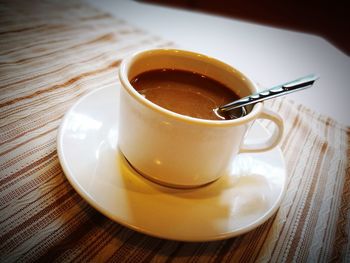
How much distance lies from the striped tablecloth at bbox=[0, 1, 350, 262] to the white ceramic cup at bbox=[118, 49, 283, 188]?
98 millimetres

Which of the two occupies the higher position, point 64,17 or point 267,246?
point 64,17

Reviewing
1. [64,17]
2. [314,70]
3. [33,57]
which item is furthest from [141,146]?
[314,70]

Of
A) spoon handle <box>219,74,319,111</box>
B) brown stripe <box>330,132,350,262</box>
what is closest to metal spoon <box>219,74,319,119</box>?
spoon handle <box>219,74,319,111</box>

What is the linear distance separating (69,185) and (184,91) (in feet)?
0.96

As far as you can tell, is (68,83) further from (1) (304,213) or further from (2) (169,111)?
(1) (304,213)

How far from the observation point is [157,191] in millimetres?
413

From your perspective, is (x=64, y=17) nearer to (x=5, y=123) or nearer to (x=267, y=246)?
(x=5, y=123)

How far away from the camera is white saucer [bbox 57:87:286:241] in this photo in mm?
359

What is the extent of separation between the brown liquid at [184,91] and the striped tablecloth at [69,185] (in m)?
0.19

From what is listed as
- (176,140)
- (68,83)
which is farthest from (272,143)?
(68,83)

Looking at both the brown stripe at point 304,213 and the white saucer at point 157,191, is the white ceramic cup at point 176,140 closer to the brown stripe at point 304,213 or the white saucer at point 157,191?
the white saucer at point 157,191

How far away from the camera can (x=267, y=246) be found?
0.41m

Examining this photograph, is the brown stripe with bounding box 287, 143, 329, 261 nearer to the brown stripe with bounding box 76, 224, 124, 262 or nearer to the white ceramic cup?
the white ceramic cup

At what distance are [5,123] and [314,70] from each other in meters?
1.06
